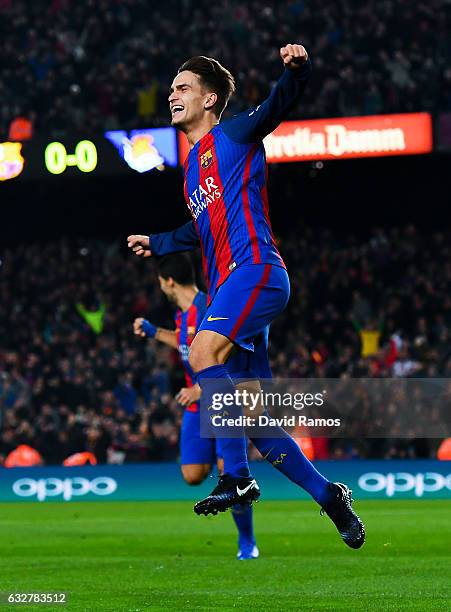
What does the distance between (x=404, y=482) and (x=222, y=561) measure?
28.1ft

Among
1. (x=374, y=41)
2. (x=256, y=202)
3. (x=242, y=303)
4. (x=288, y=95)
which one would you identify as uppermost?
(x=374, y=41)

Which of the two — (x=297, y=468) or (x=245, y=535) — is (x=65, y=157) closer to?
(x=245, y=535)

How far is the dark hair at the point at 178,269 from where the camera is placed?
10539 mm

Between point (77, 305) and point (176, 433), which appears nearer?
point (176, 433)

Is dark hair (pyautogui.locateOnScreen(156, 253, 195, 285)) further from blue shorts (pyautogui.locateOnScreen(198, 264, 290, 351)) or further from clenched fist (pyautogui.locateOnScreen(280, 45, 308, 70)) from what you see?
clenched fist (pyautogui.locateOnScreen(280, 45, 308, 70))

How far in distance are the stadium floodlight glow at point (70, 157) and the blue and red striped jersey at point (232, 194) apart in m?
15.9

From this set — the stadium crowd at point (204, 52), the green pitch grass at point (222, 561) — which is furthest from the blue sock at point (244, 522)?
the stadium crowd at point (204, 52)

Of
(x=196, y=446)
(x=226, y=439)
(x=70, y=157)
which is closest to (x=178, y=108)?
Result: (x=226, y=439)

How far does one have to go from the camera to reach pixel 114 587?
25.7ft

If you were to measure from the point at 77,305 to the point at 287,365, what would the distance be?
5517 millimetres

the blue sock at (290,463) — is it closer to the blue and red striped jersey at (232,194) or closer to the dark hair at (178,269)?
the blue and red striped jersey at (232,194)

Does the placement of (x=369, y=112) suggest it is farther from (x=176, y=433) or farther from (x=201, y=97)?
(x=201, y=97)

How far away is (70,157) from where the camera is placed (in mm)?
22047

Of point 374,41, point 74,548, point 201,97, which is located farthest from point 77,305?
point 201,97
